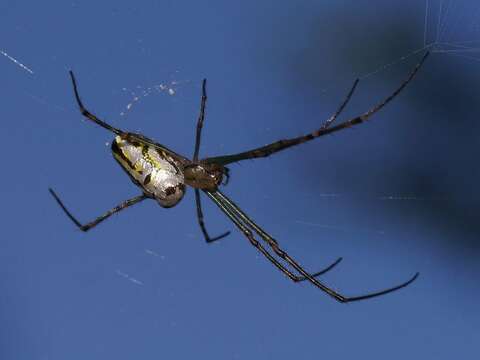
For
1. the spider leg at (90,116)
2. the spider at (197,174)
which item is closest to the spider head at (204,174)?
the spider at (197,174)

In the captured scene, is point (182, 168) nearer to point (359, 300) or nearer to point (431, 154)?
point (359, 300)

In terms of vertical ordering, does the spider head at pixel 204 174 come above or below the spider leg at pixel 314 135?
above

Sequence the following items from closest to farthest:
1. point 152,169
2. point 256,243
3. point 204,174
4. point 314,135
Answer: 1. point 314,135
2. point 152,169
3. point 204,174
4. point 256,243

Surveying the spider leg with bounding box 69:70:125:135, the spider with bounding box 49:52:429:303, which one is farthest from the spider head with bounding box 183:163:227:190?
the spider leg with bounding box 69:70:125:135

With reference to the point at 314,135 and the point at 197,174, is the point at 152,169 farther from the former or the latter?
the point at 314,135

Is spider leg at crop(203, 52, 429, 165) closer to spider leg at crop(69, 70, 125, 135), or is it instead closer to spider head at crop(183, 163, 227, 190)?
spider head at crop(183, 163, 227, 190)

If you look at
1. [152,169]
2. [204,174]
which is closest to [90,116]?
[152,169]

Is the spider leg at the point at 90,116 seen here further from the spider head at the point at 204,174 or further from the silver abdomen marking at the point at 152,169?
the spider head at the point at 204,174
